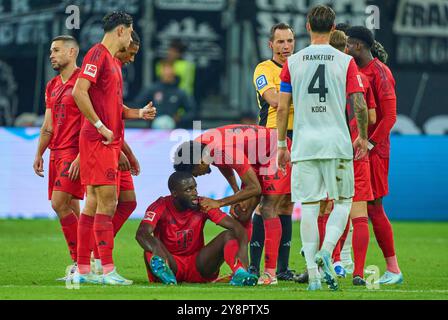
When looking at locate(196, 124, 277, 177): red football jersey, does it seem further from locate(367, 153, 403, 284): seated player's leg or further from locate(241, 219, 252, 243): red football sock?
locate(367, 153, 403, 284): seated player's leg

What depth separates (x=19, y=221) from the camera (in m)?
17.8

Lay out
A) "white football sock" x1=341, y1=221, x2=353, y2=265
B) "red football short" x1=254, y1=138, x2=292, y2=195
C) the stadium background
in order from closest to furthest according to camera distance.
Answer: "red football short" x1=254, y1=138, x2=292, y2=195 < "white football sock" x1=341, y1=221, x2=353, y2=265 < the stadium background

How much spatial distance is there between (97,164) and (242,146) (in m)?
1.36

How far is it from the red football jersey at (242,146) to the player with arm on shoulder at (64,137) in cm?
122

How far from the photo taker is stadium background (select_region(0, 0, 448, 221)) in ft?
59.3

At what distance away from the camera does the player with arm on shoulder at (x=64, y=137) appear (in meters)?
10.7

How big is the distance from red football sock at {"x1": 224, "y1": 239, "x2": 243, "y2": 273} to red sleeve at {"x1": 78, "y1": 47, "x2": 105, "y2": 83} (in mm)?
1751

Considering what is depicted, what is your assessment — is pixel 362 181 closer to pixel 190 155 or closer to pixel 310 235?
pixel 310 235

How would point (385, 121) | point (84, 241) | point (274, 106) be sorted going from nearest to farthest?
1. point (84, 241)
2. point (385, 121)
3. point (274, 106)

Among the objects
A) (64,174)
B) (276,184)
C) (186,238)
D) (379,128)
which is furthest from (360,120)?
(64,174)

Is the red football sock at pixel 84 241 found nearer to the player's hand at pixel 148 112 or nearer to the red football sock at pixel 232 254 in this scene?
the player's hand at pixel 148 112

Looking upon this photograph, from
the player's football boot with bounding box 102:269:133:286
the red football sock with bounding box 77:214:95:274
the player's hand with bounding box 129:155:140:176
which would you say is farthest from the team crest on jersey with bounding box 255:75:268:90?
the player's football boot with bounding box 102:269:133:286

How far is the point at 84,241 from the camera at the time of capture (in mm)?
9984

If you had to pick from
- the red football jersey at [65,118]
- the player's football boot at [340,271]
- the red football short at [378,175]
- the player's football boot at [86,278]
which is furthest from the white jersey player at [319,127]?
the red football jersey at [65,118]
